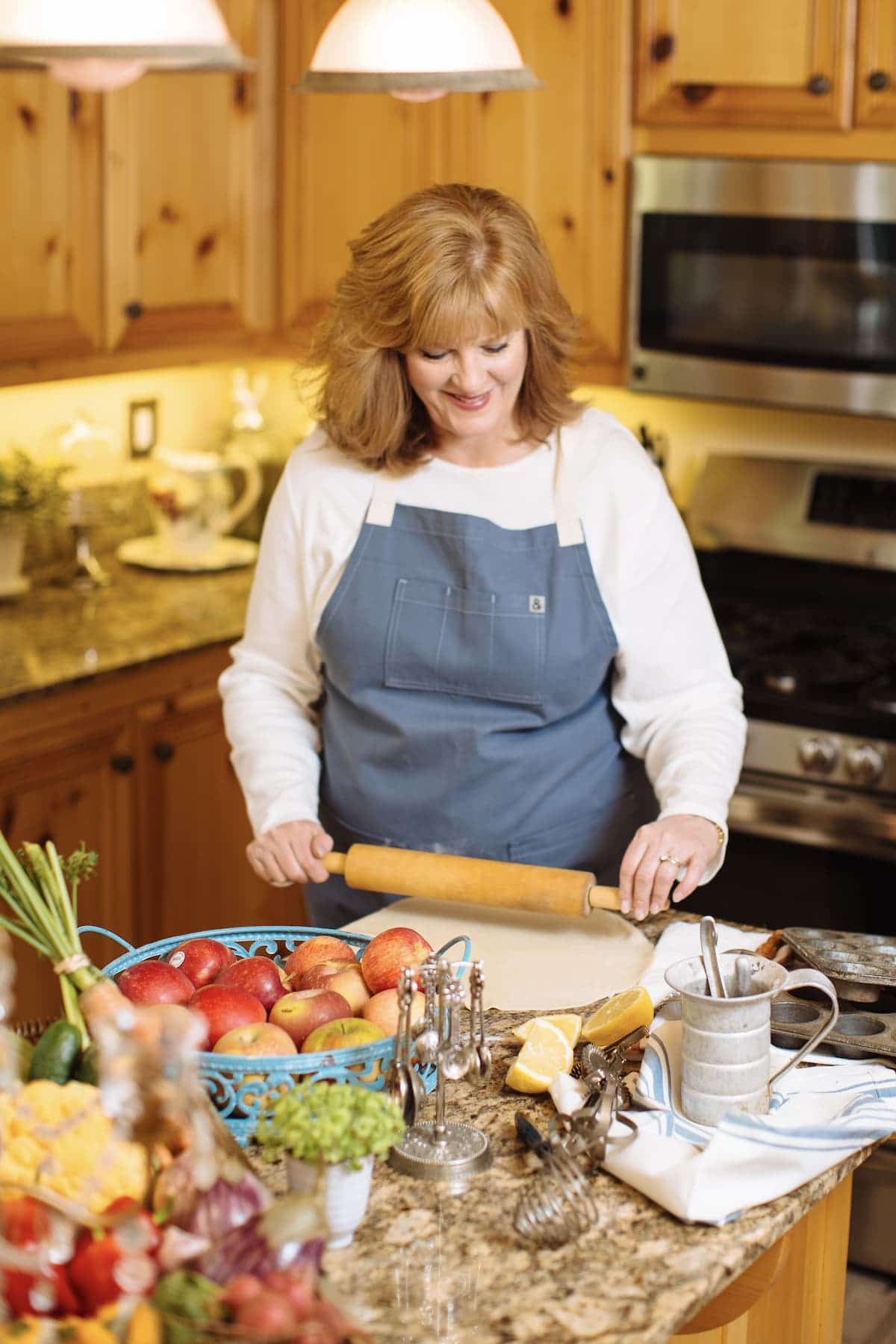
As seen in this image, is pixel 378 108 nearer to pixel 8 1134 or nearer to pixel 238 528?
pixel 238 528

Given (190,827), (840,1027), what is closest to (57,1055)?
(840,1027)

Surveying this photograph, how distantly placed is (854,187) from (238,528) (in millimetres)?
1614

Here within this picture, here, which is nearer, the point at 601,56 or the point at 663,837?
the point at 663,837

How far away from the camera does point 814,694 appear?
2951 mm

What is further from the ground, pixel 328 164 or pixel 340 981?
pixel 328 164

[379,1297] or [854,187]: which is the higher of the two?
[854,187]

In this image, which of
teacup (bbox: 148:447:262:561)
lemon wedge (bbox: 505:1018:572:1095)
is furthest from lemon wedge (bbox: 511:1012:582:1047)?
teacup (bbox: 148:447:262:561)

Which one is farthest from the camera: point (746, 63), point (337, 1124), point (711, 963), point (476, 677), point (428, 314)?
point (746, 63)

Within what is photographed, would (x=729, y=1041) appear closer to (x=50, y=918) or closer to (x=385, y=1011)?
(x=385, y=1011)

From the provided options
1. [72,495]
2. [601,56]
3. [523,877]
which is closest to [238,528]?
[72,495]

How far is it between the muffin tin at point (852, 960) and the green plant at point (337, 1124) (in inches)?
22.3

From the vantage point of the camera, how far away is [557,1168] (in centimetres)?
133

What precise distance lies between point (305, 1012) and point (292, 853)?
0.51 m

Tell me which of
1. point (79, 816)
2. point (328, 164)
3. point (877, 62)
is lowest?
point (79, 816)
